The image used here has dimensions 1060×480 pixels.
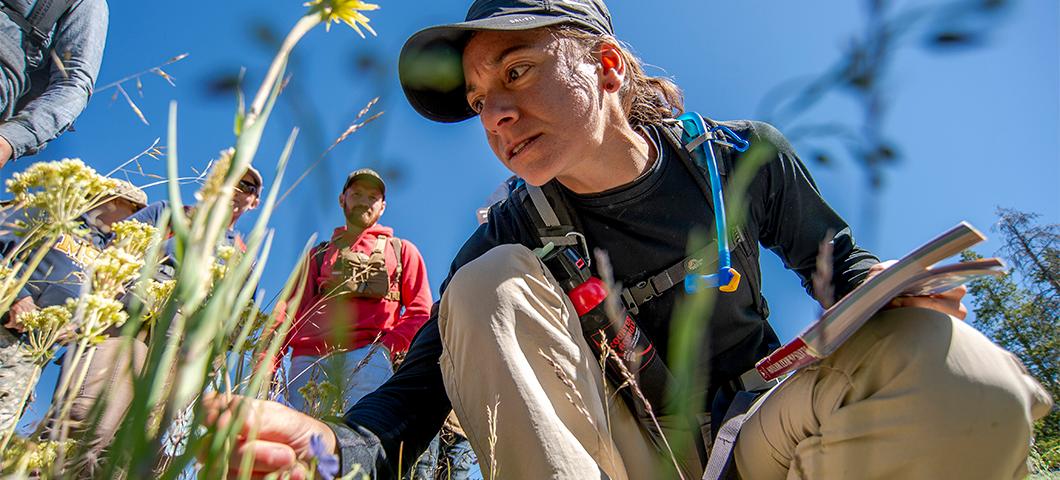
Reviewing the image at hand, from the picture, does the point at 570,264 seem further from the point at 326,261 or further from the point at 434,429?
the point at 326,261

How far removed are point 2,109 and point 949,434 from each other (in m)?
2.88

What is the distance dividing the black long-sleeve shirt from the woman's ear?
242mm

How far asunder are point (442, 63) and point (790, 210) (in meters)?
1.30

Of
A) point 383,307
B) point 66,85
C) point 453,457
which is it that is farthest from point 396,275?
point 66,85

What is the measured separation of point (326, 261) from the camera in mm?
3736

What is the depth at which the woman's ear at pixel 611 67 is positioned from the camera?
88.5 inches

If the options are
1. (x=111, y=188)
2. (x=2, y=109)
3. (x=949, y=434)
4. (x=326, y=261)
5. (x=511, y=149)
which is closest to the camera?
(x=111, y=188)

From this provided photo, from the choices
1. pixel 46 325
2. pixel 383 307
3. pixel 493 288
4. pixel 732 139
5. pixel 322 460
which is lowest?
pixel 322 460

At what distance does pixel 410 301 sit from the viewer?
12.4ft

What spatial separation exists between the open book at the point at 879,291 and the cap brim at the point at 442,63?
1.17 meters

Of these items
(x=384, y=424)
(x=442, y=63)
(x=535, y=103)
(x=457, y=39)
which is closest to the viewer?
(x=384, y=424)

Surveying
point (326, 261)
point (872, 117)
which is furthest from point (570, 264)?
point (326, 261)

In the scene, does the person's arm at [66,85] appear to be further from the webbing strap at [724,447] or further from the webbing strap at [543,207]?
the webbing strap at [724,447]

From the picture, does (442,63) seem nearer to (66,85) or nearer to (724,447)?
(66,85)
